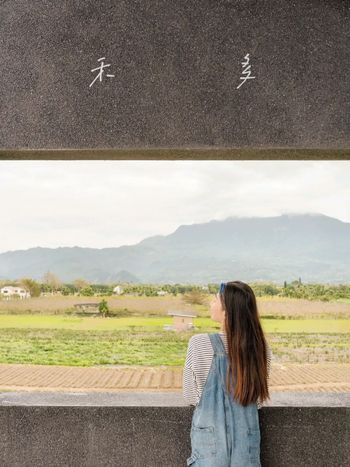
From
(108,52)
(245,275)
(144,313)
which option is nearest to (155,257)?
(144,313)

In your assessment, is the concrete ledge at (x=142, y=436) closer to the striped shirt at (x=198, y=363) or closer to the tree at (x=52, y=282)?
the striped shirt at (x=198, y=363)

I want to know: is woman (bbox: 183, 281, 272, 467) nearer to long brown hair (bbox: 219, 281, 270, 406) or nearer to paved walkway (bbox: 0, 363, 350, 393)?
long brown hair (bbox: 219, 281, 270, 406)

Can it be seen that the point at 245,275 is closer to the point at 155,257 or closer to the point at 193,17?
the point at 155,257

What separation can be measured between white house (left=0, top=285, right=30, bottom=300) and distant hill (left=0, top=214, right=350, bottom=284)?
0.07 meters

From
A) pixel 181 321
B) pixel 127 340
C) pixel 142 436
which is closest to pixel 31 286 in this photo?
pixel 127 340

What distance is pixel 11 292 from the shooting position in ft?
10.2

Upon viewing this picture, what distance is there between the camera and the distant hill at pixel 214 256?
3070mm

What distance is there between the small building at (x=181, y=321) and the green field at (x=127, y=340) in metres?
0.03

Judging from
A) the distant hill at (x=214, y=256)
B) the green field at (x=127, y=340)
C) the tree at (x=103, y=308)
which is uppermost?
the distant hill at (x=214, y=256)

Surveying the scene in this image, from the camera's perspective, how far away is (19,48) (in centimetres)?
287

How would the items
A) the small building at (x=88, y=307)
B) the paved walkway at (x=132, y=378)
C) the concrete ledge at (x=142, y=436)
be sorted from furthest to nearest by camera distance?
the small building at (x=88, y=307) → the paved walkway at (x=132, y=378) → the concrete ledge at (x=142, y=436)

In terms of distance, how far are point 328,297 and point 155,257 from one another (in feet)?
3.32

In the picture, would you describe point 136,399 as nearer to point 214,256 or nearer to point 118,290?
point 118,290

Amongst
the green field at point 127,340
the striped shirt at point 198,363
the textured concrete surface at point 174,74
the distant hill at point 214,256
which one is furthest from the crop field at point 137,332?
the textured concrete surface at point 174,74
